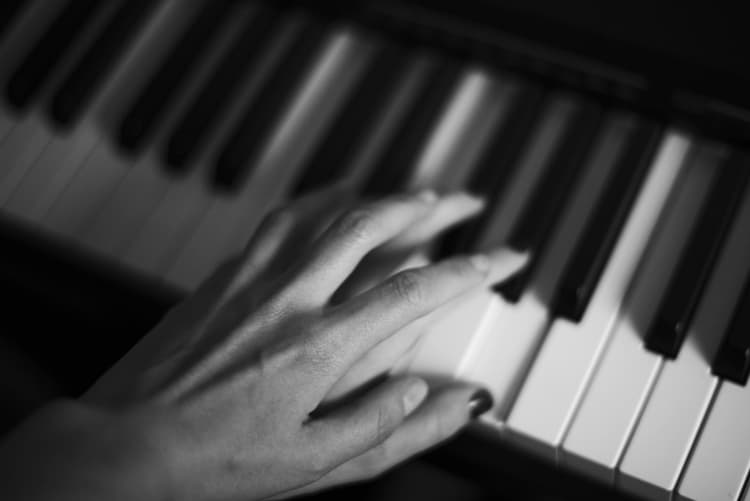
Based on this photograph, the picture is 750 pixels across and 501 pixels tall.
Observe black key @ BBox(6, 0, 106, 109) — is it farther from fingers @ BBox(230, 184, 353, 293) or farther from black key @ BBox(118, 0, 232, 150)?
fingers @ BBox(230, 184, 353, 293)

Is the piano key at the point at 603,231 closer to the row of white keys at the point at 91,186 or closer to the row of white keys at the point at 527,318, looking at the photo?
the row of white keys at the point at 527,318

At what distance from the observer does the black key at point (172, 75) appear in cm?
109

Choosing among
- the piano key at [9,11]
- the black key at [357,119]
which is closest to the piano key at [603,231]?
the black key at [357,119]

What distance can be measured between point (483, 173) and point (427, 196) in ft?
0.38

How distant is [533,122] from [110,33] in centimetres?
68

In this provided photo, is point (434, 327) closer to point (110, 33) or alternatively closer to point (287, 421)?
point (287, 421)

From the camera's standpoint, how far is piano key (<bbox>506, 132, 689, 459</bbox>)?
0.85m

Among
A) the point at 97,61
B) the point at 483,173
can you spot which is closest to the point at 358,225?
the point at 483,173

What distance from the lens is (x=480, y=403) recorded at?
0.86 m

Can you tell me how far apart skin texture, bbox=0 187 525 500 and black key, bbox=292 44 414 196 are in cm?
13

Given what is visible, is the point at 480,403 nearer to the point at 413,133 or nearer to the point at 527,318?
the point at 527,318

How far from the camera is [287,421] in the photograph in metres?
0.75

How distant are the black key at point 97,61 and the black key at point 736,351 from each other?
3.16 ft

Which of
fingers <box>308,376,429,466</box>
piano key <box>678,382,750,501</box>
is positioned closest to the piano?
piano key <box>678,382,750,501</box>
